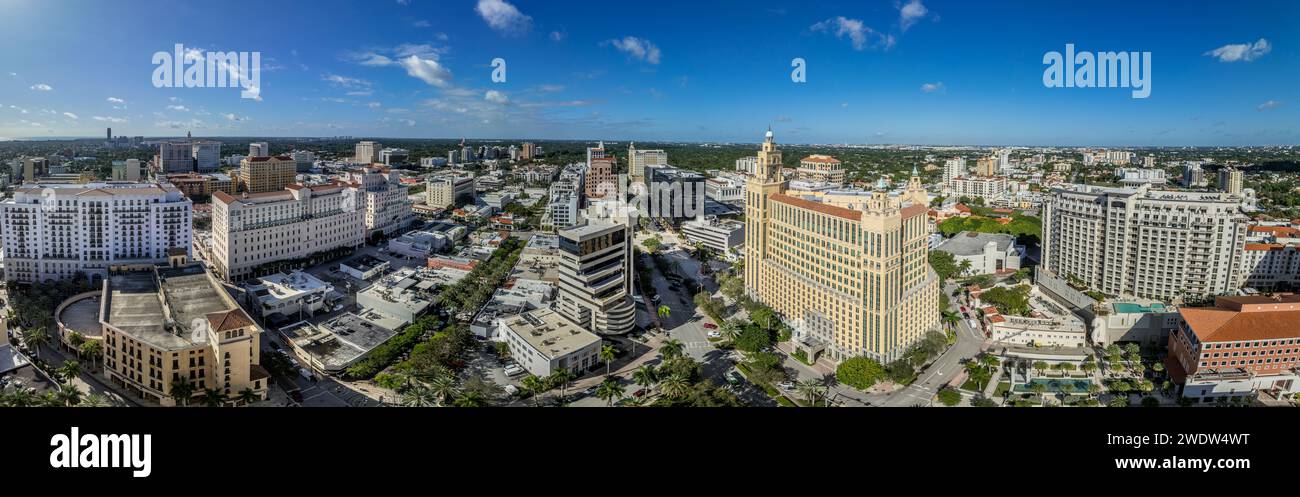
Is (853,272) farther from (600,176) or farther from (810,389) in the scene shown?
(600,176)

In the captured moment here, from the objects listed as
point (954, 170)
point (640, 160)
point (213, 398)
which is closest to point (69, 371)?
point (213, 398)

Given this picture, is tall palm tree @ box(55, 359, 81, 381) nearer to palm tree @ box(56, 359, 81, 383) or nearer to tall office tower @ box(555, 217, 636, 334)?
palm tree @ box(56, 359, 81, 383)

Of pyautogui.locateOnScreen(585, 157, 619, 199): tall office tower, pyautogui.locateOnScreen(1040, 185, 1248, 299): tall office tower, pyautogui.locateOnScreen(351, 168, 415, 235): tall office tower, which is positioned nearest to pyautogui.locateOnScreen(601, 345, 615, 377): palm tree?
pyautogui.locateOnScreen(1040, 185, 1248, 299): tall office tower

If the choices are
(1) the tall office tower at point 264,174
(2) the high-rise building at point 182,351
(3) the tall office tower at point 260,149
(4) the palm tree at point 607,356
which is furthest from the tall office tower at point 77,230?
(3) the tall office tower at point 260,149

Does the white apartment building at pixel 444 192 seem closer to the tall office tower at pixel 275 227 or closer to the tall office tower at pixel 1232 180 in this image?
the tall office tower at pixel 275 227

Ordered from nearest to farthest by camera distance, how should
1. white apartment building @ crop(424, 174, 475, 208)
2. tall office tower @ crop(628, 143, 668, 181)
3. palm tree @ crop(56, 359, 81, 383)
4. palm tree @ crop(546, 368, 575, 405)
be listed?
1. palm tree @ crop(56, 359, 81, 383)
2. palm tree @ crop(546, 368, 575, 405)
3. white apartment building @ crop(424, 174, 475, 208)
4. tall office tower @ crop(628, 143, 668, 181)
